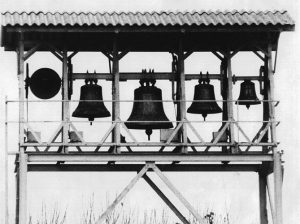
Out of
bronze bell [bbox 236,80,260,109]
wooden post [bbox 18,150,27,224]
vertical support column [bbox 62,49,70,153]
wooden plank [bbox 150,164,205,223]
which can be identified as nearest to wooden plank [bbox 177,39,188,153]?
wooden plank [bbox 150,164,205,223]

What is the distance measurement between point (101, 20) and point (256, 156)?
4.74 m

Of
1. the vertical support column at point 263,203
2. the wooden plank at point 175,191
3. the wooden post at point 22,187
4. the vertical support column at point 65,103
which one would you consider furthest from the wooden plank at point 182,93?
the wooden post at point 22,187

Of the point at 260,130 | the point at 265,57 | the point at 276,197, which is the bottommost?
the point at 276,197

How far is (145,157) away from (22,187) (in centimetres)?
288

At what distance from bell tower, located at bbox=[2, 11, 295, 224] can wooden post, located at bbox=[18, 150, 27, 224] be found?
0.9 inches

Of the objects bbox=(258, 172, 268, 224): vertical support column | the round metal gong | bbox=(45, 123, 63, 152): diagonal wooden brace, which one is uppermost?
the round metal gong

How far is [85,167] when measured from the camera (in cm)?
2483

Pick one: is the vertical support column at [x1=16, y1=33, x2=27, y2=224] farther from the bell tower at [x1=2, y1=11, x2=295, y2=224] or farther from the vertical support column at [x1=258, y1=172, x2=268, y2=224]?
the vertical support column at [x1=258, y1=172, x2=268, y2=224]

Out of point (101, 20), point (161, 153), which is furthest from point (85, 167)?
point (101, 20)

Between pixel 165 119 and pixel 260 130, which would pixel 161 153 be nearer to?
pixel 165 119

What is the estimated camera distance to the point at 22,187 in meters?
23.5

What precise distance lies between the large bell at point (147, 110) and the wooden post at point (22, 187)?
2.61 m

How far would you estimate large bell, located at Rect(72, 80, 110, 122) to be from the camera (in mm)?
24625

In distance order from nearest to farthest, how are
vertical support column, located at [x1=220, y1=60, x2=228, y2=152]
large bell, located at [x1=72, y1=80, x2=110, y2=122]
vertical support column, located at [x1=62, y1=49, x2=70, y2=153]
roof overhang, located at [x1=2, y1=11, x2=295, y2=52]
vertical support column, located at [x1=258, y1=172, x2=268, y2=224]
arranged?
roof overhang, located at [x1=2, y1=11, x2=295, y2=52]
vertical support column, located at [x1=62, y1=49, x2=70, y2=153]
large bell, located at [x1=72, y1=80, x2=110, y2=122]
vertical support column, located at [x1=220, y1=60, x2=228, y2=152]
vertical support column, located at [x1=258, y1=172, x2=268, y2=224]
